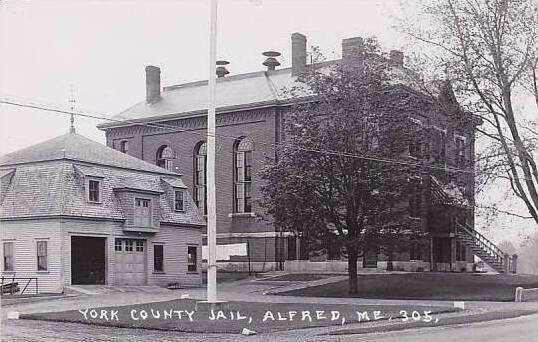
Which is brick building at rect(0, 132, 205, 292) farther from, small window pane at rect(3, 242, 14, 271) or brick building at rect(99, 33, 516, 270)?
brick building at rect(99, 33, 516, 270)

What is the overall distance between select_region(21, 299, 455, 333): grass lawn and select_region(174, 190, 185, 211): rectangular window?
15.0 metres

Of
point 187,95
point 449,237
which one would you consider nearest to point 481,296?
point 449,237

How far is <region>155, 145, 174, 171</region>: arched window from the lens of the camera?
57.2 metres

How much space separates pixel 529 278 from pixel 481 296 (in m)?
11.2

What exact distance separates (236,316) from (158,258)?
18.9 m

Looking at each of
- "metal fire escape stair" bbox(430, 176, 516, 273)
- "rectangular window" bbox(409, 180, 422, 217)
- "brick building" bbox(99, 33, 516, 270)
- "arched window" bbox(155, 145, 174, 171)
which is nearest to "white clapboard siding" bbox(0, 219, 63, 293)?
"rectangular window" bbox(409, 180, 422, 217)

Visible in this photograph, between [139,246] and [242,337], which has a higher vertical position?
[139,246]

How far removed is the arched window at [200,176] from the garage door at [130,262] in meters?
15.1

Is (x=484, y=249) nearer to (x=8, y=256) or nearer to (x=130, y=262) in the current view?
(x=130, y=262)

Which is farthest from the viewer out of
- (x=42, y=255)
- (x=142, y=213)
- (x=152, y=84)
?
(x=152, y=84)

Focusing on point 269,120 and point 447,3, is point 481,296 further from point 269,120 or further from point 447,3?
point 269,120

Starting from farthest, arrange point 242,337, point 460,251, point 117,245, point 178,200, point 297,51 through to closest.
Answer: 1. point 297,51
2. point 460,251
3. point 178,200
4. point 117,245
5. point 242,337

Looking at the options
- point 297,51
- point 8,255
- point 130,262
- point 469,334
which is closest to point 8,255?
point 8,255

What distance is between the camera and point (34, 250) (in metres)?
33.2
